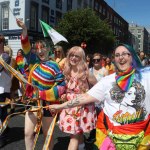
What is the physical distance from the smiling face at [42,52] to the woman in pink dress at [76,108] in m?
0.37

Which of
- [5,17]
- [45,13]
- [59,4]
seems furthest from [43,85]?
[59,4]

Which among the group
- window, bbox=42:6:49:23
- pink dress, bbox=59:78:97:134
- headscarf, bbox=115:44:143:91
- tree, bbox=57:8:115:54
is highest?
window, bbox=42:6:49:23

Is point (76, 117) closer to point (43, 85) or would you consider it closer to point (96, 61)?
point (43, 85)

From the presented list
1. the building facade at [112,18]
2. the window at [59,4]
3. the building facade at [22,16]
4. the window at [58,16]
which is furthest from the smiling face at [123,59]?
the building facade at [112,18]

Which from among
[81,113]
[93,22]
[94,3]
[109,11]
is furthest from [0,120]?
[109,11]

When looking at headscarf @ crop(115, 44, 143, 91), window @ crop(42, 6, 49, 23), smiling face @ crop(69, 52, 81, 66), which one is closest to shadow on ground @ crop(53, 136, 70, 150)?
smiling face @ crop(69, 52, 81, 66)

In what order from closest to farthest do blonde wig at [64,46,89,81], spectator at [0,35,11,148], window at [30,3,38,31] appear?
blonde wig at [64,46,89,81]
spectator at [0,35,11,148]
window at [30,3,38,31]

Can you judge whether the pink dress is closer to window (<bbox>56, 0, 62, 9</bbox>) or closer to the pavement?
the pavement

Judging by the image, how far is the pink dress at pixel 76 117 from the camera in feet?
13.4

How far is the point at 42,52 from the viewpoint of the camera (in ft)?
13.5

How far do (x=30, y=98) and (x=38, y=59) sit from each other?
0.53 meters

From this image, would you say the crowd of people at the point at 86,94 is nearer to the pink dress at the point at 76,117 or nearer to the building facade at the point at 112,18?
the pink dress at the point at 76,117

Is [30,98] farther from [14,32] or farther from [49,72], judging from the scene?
[14,32]

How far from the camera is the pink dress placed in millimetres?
4078
